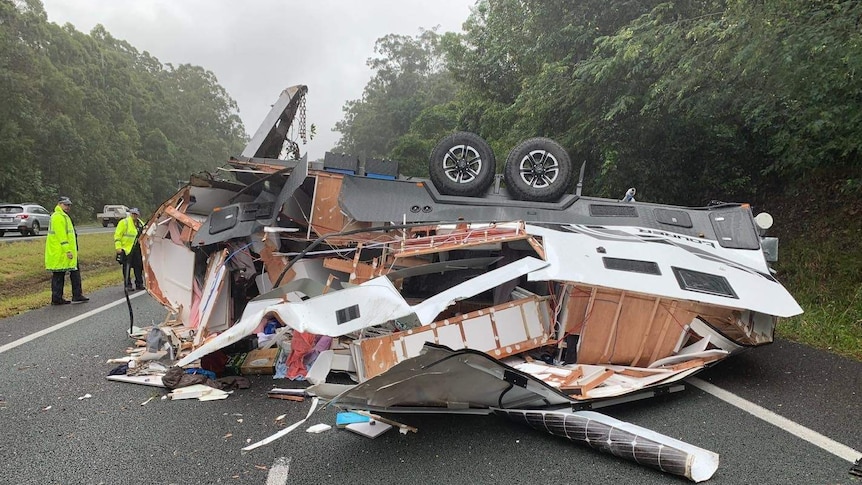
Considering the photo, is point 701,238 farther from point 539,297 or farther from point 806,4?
point 806,4

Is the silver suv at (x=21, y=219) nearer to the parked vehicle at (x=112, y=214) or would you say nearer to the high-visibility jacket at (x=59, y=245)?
the parked vehicle at (x=112, y=214)

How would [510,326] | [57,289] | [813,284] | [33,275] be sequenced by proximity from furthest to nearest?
[33,275] < [57,289] < [813,284] < [510,326]

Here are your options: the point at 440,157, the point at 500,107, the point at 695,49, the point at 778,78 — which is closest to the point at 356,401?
the point at 440,157

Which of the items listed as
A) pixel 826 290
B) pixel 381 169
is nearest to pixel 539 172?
pixel 381 169

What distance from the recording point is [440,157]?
519cm

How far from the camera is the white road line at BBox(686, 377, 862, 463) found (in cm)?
269

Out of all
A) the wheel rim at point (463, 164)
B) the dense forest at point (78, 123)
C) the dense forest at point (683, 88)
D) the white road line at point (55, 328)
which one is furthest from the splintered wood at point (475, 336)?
the dense forest at point (78, 123)

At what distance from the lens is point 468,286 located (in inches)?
144

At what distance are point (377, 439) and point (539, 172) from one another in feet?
10.4

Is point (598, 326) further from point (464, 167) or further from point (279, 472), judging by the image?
point (279, 472)

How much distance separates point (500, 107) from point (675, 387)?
10.7m

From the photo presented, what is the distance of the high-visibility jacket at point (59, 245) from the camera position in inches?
284

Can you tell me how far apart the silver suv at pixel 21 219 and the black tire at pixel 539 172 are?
18.8 metres

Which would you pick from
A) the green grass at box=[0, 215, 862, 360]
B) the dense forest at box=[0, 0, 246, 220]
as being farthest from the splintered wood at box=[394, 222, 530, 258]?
the dense forest at box=[0, 0, 246, 220]
